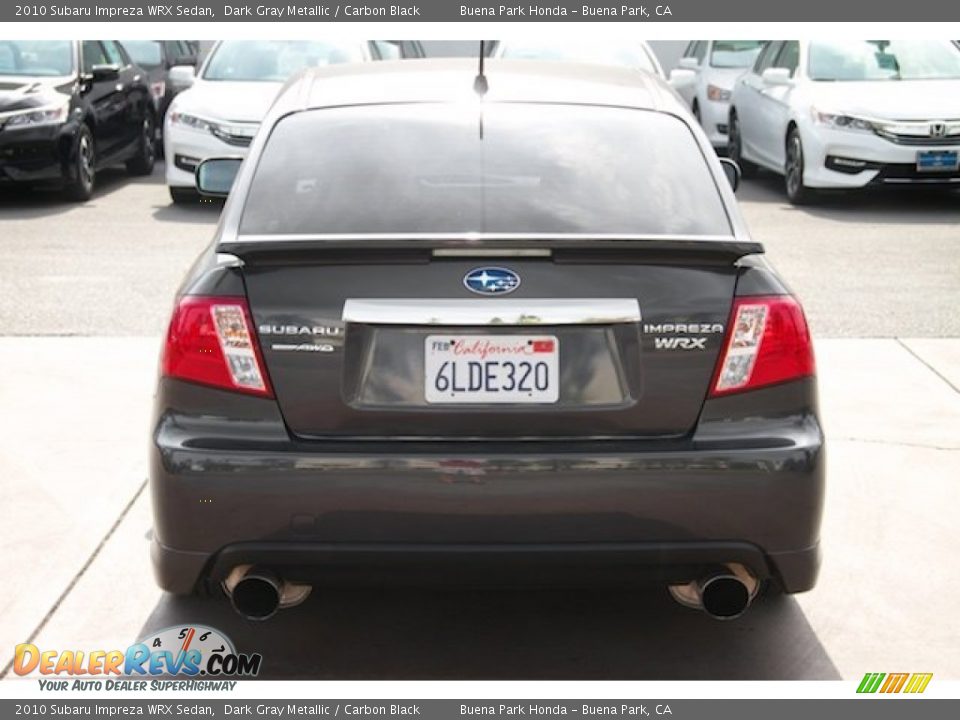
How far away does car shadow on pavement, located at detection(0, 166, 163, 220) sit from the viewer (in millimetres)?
13891

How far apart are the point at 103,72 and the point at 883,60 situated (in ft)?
23.1

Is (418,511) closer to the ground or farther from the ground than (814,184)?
farther from the ground

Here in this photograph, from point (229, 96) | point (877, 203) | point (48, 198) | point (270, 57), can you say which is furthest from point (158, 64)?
point (877, 203)

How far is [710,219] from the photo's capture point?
4348 millimetres

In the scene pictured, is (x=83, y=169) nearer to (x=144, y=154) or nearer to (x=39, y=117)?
(x=39, y=117)

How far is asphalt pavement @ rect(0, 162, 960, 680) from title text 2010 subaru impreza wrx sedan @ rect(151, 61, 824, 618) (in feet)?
1.61

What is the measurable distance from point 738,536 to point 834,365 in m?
4.26

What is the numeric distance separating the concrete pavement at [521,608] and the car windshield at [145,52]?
42.3 feet

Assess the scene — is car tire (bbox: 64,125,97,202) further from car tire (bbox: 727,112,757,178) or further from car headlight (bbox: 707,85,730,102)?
car headlight (bbox: 707,85,730,102)

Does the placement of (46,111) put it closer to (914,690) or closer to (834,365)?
(834,365)

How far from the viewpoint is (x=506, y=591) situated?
5.04 metres

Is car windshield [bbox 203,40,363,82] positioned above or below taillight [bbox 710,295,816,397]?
below

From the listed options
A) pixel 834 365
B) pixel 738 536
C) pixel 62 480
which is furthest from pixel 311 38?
pixel 738 536
